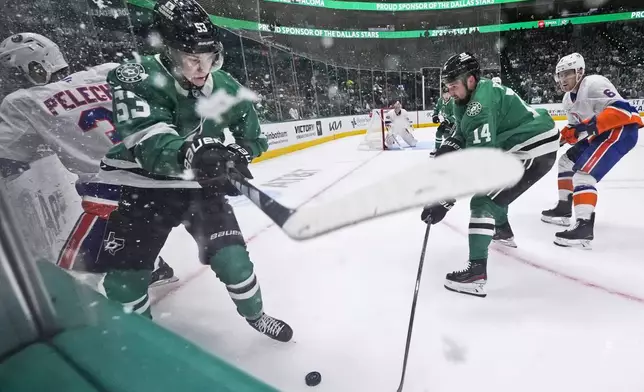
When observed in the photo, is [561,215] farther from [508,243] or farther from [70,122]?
[70,122]

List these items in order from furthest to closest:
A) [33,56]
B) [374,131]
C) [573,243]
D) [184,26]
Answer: [374,131] < [573,243] < [184,26] < [33,56]

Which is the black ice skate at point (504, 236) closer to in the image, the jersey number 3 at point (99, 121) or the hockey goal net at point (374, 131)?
the jersey number 3 at point (99, 121)

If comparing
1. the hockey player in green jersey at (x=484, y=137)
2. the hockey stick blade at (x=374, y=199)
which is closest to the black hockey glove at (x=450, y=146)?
the hockey player in green jersey at (x=484, y=137)

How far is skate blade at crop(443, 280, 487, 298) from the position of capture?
116 cm

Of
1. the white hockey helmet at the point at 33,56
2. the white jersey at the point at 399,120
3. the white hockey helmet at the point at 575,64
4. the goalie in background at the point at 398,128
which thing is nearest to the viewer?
the white hockey helmet at the point at 33,56

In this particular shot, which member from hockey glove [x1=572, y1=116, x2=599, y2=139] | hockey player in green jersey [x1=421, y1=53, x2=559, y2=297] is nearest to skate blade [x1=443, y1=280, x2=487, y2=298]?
hockey player in green jersey [x1=421, y1=53, x2=559, y2=297]

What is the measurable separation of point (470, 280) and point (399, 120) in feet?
9.96

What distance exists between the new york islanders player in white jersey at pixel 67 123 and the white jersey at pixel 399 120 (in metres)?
3.24

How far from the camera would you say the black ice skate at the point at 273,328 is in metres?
0.90

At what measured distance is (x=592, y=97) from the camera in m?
1.67

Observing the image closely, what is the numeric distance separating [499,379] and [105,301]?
0.78m

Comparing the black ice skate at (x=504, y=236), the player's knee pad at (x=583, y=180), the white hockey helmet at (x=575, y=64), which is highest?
the white hockey helmet at (x=575, y=64)

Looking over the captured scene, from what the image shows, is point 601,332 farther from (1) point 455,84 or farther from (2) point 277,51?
(2) point 277,51

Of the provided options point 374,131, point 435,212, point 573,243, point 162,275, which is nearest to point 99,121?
point 162,275
